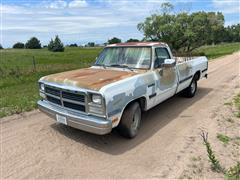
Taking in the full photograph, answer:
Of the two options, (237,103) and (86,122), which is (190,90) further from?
(86,122)

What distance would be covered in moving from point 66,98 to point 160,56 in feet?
8.55

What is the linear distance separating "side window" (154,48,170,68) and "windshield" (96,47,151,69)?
0.78ft

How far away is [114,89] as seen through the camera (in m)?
4.43

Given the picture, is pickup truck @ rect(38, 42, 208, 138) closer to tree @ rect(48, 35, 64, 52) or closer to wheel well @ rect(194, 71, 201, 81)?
wheel well @ rect(194, 71, 201, 81)

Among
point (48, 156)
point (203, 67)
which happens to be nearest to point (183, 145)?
point (48, 156)

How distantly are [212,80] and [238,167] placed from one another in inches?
326

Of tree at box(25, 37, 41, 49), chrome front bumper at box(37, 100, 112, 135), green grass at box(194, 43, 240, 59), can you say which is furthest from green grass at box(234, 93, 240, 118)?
tree at box(25, 37, 41, 49)

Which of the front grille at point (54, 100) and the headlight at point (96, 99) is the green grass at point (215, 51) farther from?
the headlight at point (96, 99)

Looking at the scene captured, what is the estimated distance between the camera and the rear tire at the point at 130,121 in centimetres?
486

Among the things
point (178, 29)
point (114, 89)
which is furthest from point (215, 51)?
point (114, 89)

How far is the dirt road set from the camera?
3959mm

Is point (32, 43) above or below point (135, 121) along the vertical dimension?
above

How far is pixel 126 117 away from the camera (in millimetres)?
4844

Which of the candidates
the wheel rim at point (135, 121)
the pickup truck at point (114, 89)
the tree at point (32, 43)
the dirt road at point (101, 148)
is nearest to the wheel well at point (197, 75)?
the pickup truck at point (114, 89)
